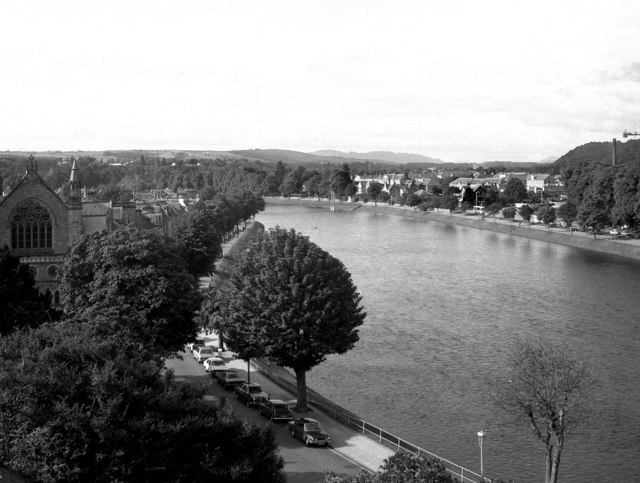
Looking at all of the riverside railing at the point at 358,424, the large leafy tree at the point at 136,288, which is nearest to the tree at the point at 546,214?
the riverside railing at the point at 358,424

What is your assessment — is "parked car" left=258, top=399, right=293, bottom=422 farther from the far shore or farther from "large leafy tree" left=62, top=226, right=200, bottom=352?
the far shore

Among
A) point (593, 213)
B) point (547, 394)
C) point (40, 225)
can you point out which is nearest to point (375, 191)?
point (593, 213)

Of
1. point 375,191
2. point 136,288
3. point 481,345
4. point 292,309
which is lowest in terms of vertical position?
point 481,345

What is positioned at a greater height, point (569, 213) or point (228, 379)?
point (569, 213)

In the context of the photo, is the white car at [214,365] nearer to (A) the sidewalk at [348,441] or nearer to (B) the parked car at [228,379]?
(B) the parked car at [228,379]


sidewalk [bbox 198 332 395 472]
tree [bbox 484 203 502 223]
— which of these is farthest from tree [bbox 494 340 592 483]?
tree [bbox 484 203 502 223]

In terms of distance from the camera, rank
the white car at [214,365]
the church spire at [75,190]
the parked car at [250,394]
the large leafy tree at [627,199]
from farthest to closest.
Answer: the large leafy tree at [627,199] < the church spire at [75,190] < the white car at [214,365] < the parked car at [250,394]

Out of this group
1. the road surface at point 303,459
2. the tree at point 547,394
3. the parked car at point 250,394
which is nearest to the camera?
the road surface at point 303,459

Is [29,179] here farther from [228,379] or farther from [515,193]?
[515,193]
